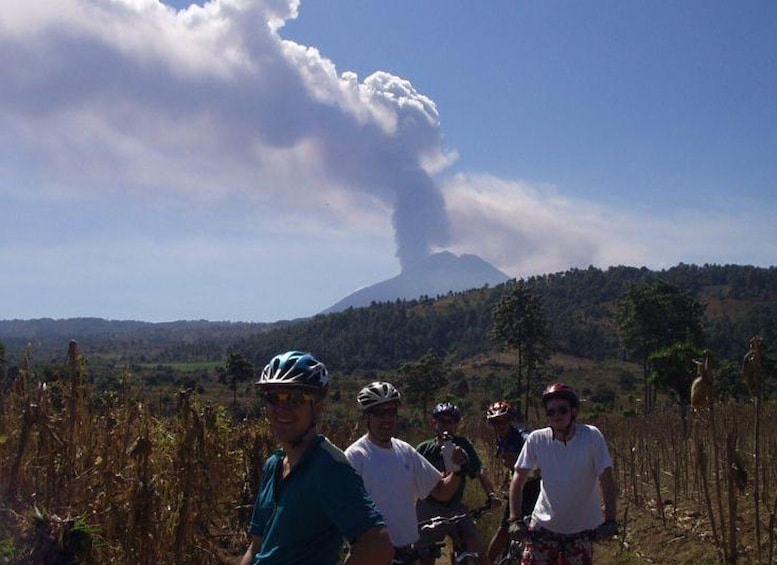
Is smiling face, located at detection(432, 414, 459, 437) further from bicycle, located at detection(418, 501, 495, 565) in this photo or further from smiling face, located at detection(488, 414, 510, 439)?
bicycle, located at detection(418, 501, 495, 565)

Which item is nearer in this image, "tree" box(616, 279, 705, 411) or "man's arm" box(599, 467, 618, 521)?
"man's arm" box(599, 467, 618, 521)

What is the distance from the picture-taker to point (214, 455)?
20.3ft

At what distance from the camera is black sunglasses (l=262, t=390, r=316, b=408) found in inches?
105

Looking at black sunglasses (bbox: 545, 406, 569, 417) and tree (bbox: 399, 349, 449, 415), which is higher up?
black sunglasses (bbox: 545, 406, 569, 417)

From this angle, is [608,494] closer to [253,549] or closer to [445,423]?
[445,423]

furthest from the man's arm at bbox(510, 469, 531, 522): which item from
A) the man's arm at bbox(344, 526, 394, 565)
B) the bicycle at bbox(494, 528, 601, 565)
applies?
the man's arm at bbox(344, 526, 394, 565)

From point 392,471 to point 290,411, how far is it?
2.09 m

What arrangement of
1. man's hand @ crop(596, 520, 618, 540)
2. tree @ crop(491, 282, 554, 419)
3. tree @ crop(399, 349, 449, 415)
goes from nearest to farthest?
man's hand @ crop(596, 520, 618, 540)
tree @ crop(399, 349, 449, 415)
tree @ crop(491, 282, 554, 419)

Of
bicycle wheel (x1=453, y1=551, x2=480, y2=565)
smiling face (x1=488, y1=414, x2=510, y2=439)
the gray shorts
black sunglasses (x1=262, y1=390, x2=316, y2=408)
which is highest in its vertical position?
black sunglasses (x1=262, y1=390, x2=316, y2=408)

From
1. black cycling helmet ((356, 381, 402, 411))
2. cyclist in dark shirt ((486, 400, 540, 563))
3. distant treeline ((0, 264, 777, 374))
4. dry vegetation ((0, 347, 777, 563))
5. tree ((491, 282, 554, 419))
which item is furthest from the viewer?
distant treeline ((0, 264, 777, 374))

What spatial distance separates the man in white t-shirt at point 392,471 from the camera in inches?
179

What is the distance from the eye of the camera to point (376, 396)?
483cm

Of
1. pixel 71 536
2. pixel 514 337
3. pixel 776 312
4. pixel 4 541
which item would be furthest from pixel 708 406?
pixel 776 312

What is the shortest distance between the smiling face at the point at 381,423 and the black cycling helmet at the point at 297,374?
1930 millimetres
